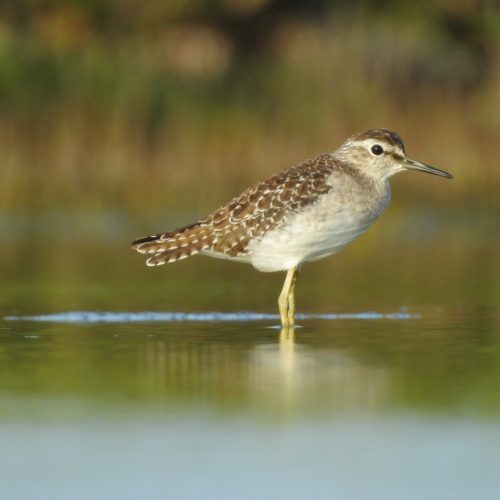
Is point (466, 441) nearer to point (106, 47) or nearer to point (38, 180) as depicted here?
point (38, 180)

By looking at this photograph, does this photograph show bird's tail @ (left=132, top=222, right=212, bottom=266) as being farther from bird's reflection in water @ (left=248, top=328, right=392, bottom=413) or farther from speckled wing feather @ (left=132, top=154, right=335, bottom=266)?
bird's reflection in water @ (left=248, top=328, right=392, bottom=413)

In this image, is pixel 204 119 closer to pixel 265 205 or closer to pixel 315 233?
pixel 265 205

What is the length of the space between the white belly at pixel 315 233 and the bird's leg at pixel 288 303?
4.5 inches

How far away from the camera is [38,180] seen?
20.7 m

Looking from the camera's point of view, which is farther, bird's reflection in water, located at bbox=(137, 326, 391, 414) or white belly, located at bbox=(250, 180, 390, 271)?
white belly, located at bbox=(250, 180, 390, 271)

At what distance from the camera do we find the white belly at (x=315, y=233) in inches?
414

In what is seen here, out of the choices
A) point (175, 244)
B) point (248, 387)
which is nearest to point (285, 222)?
point (175, 244)

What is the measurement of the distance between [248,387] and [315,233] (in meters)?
2.66

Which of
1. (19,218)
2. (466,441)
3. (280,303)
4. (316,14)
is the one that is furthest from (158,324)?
(316,14)

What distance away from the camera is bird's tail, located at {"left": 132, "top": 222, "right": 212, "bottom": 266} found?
11039mm

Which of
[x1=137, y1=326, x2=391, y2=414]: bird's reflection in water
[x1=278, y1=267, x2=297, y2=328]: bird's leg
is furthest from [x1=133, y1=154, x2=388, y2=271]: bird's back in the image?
[x1=137, y1=326, x2=391, y2=414]: bird's reflection in water

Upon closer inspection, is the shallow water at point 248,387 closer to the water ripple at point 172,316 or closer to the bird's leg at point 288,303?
the water ripple at point 172,316

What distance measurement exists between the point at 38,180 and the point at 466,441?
573 inches

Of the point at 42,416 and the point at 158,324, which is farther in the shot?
the point at 158,324
